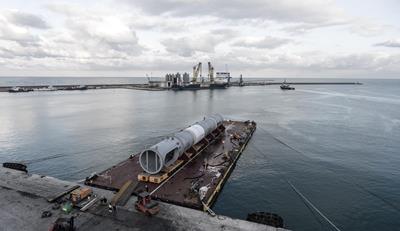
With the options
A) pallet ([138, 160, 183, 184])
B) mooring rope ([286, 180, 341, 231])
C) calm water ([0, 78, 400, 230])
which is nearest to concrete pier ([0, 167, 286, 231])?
pallet ([138, 160, 183, 184])

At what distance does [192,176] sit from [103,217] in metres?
15.3

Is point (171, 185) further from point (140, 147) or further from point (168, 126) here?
point (168, 126)

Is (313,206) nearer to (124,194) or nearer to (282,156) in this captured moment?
(282,156)

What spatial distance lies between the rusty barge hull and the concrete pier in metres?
2.54

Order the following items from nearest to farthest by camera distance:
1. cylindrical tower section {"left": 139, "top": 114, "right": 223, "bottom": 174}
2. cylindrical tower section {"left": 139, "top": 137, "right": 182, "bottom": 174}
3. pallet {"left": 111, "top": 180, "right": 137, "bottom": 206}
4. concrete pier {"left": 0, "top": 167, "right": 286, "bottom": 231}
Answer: concrete pier {"left": 0, "top": 167, "right": 286, "bottom": 231} < pallet {"left": 111, "top": 180, "right": 137, "bottom": 206} < cylindrical tower section {"left": 139, "top": 137, "right": 182, "bottom": 174} < cylindrical tower section {"left": 139, "top": 114, "right": 223, "bottom": 174}

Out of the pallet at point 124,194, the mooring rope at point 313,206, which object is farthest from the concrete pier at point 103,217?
the mooring rope at point 313,206

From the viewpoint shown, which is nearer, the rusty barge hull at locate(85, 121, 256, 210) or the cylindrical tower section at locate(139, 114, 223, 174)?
the rusty barge hull at locate(85, 121, 256, 210)

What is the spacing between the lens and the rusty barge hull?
115 ft

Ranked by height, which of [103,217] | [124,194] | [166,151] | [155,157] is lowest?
[103,217]

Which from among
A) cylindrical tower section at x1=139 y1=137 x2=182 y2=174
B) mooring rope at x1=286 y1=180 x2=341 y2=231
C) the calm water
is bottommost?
mooring rope at x1=286 y1=180 x2=341 y2=231

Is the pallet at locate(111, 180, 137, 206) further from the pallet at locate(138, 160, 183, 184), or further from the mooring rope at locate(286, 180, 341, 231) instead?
the mooring rope at locate(286, 180, 341, 231)

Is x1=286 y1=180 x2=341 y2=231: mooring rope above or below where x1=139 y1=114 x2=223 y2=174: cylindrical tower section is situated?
below

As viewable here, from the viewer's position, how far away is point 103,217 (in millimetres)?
29547

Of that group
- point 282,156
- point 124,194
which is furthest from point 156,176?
point 282,156
